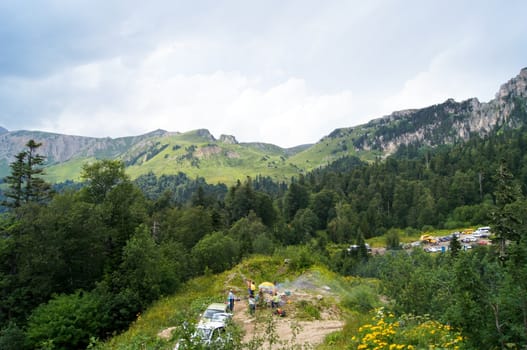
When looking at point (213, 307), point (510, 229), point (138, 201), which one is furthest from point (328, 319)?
point (510, 229)

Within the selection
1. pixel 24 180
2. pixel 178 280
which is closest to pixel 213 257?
pixel 178 280

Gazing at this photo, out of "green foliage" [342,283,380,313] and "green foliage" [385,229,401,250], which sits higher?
"green foliage" [342,283,380,313]

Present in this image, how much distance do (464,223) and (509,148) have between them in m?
50.5

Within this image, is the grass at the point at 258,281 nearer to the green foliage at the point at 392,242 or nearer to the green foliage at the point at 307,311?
the green foliage at the point at 307,311

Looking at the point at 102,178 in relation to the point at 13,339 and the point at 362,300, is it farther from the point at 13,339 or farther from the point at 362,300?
the point at 362,300

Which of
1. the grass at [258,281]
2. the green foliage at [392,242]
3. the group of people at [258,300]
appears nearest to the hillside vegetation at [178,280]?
the grass at [258,281]

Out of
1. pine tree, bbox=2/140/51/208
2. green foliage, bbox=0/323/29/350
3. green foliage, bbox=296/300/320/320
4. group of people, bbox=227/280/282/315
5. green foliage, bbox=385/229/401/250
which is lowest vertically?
green foliage, bbox=385/229/401/250

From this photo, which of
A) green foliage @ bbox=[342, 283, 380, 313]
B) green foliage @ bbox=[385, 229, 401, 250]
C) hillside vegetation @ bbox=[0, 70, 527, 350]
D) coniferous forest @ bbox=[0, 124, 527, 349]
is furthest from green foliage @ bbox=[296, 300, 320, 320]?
green foliage @ bbox=[385, 229, 401, 250]

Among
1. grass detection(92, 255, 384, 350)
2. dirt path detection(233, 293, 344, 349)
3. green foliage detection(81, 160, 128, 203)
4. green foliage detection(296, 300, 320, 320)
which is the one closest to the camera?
dirt path detection(233, 293, 344, 349)

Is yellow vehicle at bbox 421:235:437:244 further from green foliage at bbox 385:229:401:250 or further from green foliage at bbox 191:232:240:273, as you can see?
green foliage at bbox 191:232:240:273

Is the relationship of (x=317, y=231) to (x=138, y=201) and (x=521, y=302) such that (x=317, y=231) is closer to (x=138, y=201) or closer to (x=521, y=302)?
(x=138, y=201)

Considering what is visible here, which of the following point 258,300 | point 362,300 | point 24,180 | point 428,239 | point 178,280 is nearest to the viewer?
point 362,300

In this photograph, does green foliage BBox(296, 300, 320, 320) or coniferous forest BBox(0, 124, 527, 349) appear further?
green foliage BBox(296, 300, 320, 320)

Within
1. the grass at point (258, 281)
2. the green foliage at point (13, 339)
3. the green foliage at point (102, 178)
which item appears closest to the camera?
the grass at point (258, 281)
